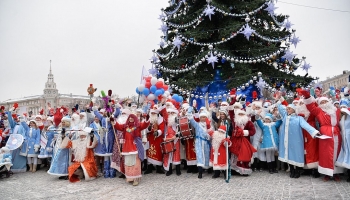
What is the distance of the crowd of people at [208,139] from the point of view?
6617mm

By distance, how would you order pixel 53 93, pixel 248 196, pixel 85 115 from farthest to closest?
1. pixel 53 93
2. pixel 85 115
3. pixel 248 196

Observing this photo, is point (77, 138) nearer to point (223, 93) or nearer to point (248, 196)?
point (248, 196)

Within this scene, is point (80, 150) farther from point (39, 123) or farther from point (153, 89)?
point (39, 123)

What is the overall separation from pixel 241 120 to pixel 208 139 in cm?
107

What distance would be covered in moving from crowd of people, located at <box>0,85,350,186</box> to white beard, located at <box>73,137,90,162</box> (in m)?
0.03

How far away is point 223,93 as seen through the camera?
13289 millimetres

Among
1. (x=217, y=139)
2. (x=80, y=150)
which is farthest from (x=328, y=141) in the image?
A: (x=80, y=150)

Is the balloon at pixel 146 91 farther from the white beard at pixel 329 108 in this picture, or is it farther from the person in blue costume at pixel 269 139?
the white beard at pixel 329 108

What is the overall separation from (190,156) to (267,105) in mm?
2839

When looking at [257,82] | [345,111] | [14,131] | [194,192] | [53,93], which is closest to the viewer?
[194,192]

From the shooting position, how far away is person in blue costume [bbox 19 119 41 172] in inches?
367

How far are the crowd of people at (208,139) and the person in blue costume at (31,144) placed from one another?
921 millimetres

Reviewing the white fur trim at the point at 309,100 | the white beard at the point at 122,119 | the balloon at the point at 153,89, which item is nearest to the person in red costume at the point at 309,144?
the white fur trim at the point at 309,100

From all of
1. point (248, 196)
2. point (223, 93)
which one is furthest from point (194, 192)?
point (223, 93)
